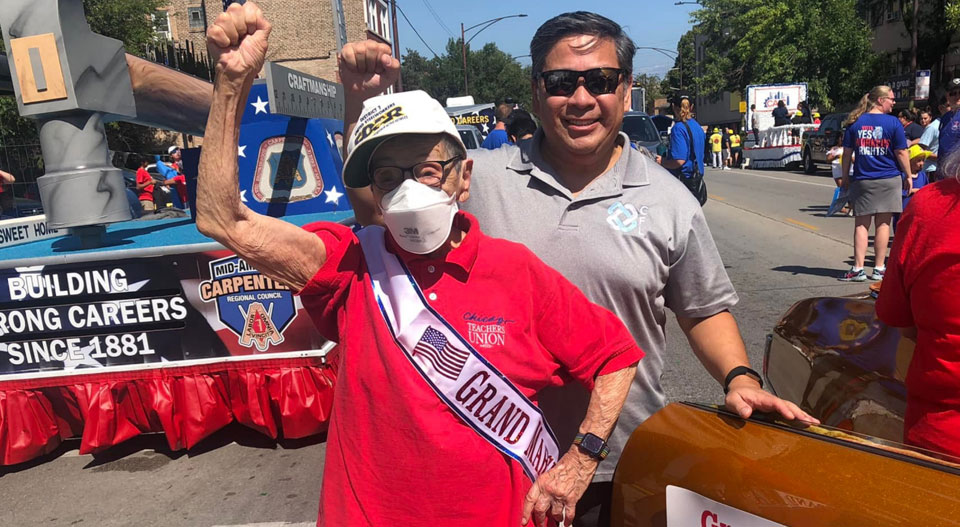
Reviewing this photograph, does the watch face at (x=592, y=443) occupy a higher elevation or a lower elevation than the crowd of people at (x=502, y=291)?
lower

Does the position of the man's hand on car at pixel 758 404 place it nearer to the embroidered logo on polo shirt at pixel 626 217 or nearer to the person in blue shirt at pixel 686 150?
the embroidered logo on polo shirt at pixel 626 217

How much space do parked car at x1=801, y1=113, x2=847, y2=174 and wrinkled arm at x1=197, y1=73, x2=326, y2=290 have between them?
892 inches

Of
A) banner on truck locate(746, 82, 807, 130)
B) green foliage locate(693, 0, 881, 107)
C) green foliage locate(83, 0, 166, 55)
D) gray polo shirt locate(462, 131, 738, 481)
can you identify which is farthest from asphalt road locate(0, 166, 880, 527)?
green foliage locate(693, 0, 881, 107)

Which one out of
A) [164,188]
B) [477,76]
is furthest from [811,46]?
[477,76]

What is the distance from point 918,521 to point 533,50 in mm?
1516

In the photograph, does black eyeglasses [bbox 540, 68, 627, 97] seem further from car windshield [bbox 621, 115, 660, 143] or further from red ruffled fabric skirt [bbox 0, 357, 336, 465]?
car windshield [bbox 621, 115, 660, 143]

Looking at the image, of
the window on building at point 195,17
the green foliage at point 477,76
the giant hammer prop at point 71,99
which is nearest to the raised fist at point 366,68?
the giant hammer prop at point 71,99

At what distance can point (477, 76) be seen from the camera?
86688 mm

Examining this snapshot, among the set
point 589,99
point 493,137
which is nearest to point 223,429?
point 589,99

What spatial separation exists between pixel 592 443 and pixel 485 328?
1.29 feet

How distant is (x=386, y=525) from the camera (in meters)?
1.71

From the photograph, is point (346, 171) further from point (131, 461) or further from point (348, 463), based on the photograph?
point (131, 461)

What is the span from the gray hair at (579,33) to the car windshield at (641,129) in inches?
592

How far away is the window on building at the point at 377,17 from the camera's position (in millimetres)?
41844
